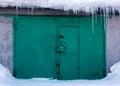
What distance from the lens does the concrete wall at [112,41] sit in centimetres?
873

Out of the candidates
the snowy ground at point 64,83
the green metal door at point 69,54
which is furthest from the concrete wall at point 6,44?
the green metal door at point 69,54

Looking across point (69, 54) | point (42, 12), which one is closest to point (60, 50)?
point (69, 54)

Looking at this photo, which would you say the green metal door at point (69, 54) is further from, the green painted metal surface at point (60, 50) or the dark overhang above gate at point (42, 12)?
the dark overhang above gate at point (42, 12)

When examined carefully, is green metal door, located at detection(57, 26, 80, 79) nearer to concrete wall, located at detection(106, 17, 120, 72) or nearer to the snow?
the snow

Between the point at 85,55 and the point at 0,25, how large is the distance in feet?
6.85

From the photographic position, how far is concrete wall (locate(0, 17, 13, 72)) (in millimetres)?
8711

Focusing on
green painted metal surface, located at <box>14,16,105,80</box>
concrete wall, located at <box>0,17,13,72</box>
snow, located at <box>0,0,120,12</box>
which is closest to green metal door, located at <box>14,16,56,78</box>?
green painted metal surface, located at <box>14,16,105,80</box>

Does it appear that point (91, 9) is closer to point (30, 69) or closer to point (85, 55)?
point (85, 55)

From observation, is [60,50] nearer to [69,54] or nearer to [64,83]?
[69,54]

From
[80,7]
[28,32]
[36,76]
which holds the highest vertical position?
[80,7]

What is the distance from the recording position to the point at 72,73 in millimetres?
8664

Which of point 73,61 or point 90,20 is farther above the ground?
point 90,20

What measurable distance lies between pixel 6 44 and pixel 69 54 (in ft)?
4.85

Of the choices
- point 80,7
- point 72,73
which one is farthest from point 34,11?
point 72,73
